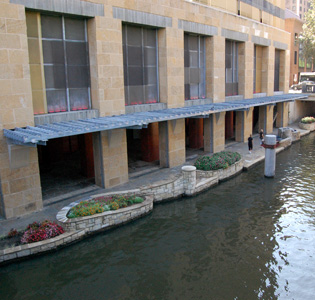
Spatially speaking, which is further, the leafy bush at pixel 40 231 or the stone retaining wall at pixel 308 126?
the stone retaining wall at pixel 308 126

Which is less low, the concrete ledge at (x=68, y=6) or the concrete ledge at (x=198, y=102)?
the concrete ledge at (x=68, y=6)

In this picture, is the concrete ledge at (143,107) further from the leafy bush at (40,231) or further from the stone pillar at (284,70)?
the stone pillar at (284,70)

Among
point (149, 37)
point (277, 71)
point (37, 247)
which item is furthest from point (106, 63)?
point (277, 71)

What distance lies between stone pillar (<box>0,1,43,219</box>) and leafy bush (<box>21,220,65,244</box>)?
2.06m

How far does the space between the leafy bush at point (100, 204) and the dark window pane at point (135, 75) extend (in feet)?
24.6

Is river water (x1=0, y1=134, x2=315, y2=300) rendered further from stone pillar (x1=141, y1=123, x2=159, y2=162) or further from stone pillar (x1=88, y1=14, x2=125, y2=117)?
stone pillar (x1=141, y1=123, x2=159, y2=162)

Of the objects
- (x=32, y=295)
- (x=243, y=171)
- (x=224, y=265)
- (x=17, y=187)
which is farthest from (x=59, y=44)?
(x=243, y=171)

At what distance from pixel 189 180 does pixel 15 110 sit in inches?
360

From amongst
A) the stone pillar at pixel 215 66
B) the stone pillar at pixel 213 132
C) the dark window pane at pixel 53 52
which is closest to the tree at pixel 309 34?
the stone pillar at pixel 215 66

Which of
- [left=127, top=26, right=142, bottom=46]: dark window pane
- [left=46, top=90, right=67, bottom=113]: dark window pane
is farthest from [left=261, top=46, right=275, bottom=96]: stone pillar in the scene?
[left=46, top=90, right=67, bottom=113]: dark window pane

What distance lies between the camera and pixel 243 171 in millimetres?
21703

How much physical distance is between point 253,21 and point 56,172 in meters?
21.7

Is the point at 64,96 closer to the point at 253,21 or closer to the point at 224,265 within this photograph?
the point at 224,265

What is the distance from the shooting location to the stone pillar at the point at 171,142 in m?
20.9
